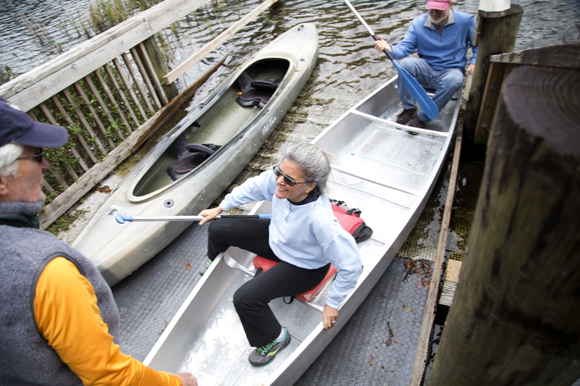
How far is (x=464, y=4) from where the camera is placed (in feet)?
25.5

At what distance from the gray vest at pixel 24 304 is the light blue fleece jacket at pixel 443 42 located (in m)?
4.50

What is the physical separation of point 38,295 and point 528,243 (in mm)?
1500

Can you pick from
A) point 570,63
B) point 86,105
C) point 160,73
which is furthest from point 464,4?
point 570,63

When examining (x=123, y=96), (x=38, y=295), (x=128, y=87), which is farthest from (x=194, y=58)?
(x=38, y=295)

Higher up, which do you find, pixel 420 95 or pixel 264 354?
pixel 420 95

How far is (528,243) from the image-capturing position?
866 mm

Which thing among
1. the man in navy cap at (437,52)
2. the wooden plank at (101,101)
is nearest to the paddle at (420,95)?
the man in navy cap at (437,52)

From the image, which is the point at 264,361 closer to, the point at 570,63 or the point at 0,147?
the point at 0,147

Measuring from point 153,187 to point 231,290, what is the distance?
6.21ft

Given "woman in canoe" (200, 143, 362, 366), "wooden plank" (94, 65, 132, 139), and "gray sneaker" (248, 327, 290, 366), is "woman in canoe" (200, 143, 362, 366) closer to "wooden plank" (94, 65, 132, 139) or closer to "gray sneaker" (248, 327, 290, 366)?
"gray sneaker" (248, 327, 290, 366)

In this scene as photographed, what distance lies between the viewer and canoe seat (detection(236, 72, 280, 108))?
17.7 ft

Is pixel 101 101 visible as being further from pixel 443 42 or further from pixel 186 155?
pixel 443 42

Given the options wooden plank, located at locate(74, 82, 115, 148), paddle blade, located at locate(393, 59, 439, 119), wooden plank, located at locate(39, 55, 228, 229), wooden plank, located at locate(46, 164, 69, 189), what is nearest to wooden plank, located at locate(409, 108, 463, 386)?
paddle blade, located at locate(393, 59, 439, 119)

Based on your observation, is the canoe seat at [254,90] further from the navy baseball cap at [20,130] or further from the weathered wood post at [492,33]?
the navy baseball cap at [20,130]
